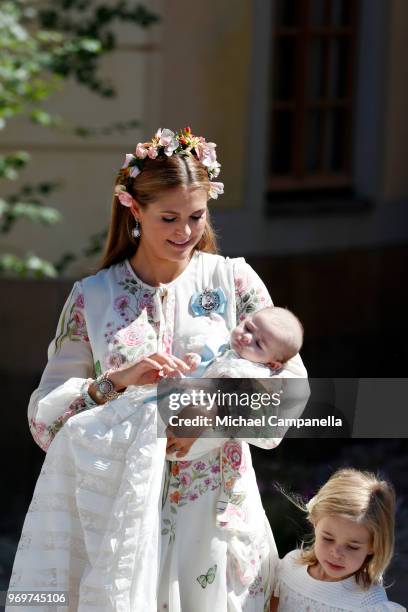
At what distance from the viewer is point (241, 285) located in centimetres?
294

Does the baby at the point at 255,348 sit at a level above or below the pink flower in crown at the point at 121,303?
below

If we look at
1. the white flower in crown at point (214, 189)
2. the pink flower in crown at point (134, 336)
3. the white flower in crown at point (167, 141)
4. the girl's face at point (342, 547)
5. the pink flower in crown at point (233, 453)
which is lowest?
the girl's face at point (342, 547)

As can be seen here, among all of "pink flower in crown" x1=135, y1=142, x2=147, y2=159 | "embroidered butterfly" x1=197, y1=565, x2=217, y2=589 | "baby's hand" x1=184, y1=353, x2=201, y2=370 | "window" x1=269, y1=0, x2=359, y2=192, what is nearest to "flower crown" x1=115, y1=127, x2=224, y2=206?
"pink flower in crown" x1=135, y1=142, x2=147, y2=159

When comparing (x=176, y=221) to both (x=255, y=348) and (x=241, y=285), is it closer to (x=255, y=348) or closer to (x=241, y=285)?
(x=241, y=285)

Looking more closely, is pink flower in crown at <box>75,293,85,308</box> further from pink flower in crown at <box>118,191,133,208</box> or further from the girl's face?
the girl's face

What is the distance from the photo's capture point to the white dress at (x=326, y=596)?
2.84 m

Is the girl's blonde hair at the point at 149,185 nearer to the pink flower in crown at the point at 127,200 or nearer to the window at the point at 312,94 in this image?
the pink flower in crown at the point at 127,200

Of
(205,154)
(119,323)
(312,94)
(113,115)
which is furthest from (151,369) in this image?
(312,94)

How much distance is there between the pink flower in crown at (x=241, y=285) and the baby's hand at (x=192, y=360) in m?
0.25

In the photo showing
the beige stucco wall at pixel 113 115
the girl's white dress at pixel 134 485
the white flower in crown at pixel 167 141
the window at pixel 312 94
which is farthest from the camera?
the window at pixel 312 94

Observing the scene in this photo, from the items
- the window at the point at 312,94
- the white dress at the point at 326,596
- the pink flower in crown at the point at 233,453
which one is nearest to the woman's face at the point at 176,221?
the pink flower in crown at the point at 233,453

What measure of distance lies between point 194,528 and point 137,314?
53 cm

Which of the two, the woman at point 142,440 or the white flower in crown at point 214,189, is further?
the white flower in crown at point 214,189

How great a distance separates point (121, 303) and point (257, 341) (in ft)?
1.24
